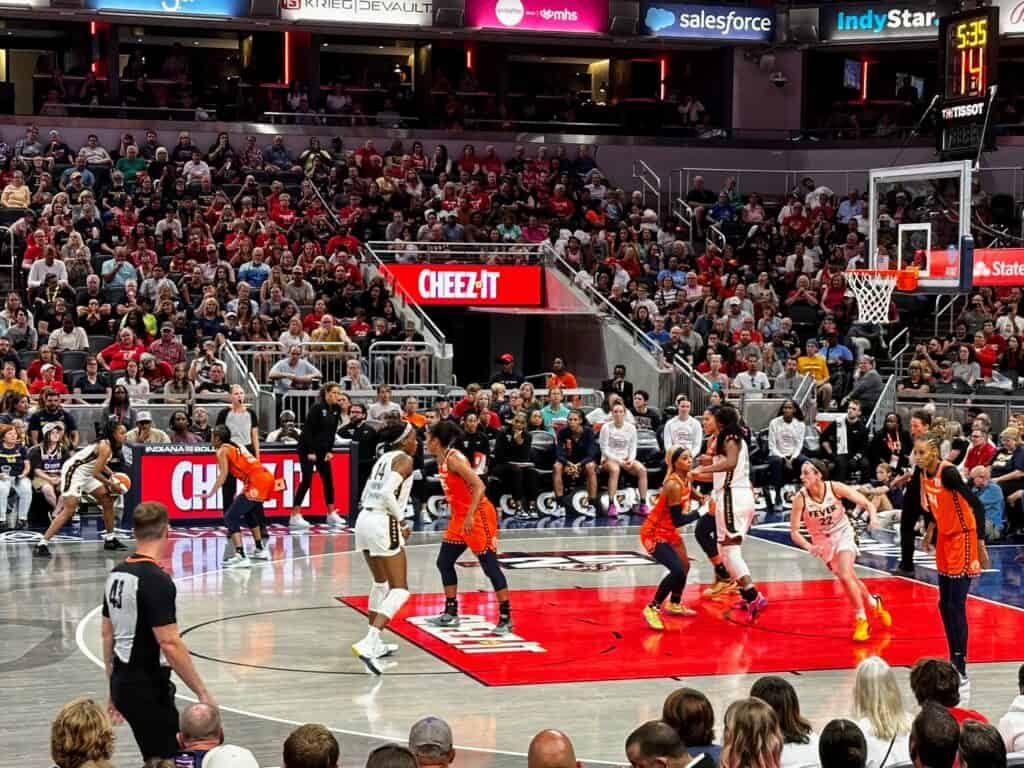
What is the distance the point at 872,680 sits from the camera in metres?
7.12

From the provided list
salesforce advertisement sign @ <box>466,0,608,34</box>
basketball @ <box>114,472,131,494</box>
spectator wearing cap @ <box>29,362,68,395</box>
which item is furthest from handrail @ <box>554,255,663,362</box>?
basketball @ <box>114,472,131,494</box>

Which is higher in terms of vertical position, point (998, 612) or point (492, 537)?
point (492, 537)

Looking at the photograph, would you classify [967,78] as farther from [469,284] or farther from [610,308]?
[469,284]

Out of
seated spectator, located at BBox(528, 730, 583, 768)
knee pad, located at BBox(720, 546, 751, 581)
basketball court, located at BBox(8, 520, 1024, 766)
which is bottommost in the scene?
basketball court, located at BBox(8, 520, 1024, 766)

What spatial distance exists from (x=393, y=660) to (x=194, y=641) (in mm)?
1800

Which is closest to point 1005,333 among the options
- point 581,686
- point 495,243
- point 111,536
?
point 495,243

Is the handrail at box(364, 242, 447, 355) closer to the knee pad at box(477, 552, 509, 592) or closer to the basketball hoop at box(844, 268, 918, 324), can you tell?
the basketball hoop at box(844, 268, 918, 324)

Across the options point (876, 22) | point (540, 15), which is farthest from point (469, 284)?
point (876, 22)

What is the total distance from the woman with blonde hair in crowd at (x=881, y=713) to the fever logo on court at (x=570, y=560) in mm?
9504

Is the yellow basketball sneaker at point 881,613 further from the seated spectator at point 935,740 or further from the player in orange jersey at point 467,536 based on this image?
the seated spectator at point 935,740

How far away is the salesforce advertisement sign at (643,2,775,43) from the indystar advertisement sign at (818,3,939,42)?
130 centimetres

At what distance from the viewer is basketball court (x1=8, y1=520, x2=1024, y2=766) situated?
10.5 m

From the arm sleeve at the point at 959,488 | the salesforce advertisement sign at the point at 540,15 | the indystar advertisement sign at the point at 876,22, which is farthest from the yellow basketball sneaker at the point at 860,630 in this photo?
the indystar advertisement sign at the point at 876,22

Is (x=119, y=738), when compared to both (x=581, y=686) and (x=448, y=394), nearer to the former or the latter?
(x=581, y=686)
